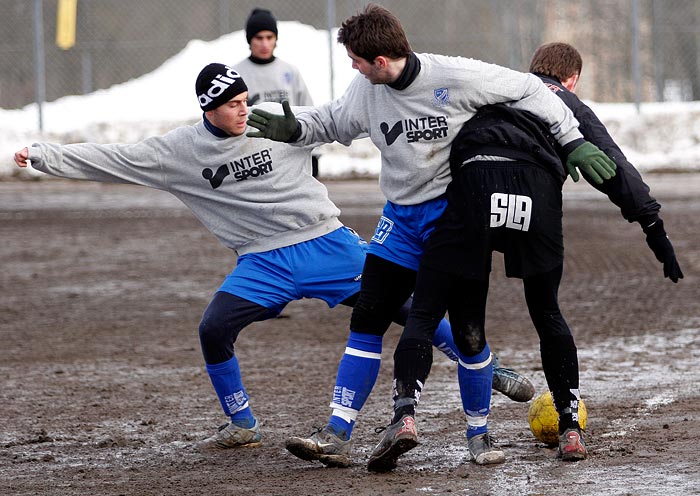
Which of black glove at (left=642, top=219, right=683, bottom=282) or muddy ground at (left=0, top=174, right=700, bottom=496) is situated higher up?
black glove at (left=642, top=219, right=683, bottom=282)

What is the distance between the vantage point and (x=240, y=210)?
229 inches

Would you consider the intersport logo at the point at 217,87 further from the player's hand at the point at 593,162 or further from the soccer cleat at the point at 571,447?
the soccer cleat at the point at 571,447

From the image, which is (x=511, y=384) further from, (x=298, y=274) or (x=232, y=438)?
(x=232, y=438)

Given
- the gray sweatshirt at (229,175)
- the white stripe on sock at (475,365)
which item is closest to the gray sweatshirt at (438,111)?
the white stripe on sock at (475,365)

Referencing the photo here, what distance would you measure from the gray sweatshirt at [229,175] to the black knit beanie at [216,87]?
0.18m

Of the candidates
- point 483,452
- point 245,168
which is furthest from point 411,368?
point 245,168

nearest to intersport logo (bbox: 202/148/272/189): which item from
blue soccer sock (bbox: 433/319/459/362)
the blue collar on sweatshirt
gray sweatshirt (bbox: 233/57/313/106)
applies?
the blue collar on sweatshirt

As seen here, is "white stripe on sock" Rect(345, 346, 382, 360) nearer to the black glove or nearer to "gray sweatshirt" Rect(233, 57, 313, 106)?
the black glove

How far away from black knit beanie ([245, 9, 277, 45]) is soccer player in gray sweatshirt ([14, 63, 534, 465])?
392 cm

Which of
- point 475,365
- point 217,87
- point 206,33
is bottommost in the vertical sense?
point 475,365

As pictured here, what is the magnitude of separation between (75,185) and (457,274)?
1385 centimetres

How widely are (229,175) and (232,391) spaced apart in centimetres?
101

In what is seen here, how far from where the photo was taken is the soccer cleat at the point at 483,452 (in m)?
5.02

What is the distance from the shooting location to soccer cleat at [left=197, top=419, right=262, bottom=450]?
18.4ft
